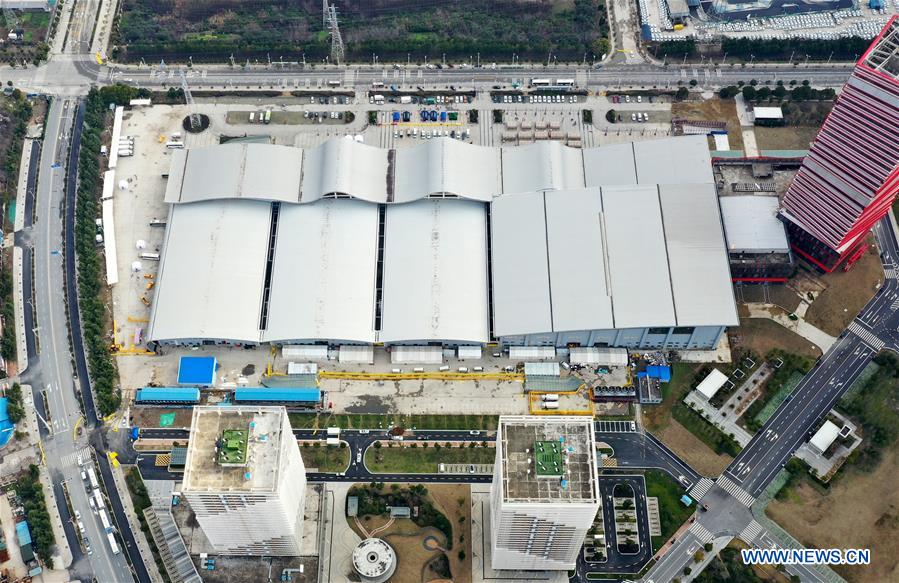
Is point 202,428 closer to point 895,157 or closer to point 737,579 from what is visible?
point 737,579

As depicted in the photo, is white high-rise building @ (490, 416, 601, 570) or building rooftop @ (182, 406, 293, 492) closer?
white high-rise building @ (490, 416, 601, 570)

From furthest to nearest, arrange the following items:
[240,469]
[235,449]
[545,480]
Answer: [235,449], [240,469], [545,480]

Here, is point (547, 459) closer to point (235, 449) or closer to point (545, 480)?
point (545, 480)

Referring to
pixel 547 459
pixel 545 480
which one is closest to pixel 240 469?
pixel 545 480

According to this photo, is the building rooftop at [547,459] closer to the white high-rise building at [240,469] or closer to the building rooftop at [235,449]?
the white high-rise building at [240,469]

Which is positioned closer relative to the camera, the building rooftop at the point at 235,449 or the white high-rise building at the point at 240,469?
the white high-rise building at the point at 240,469

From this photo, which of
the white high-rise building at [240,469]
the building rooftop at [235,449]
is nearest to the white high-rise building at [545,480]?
the white high-rise building at [240,469]

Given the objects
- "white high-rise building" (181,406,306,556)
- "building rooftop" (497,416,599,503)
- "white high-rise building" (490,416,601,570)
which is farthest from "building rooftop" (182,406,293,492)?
"building rooftop" (497,416,599,503)

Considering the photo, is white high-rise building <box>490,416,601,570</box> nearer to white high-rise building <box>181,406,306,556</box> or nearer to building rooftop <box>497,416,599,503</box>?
building rooftop <box>497,416,599,503</box>
